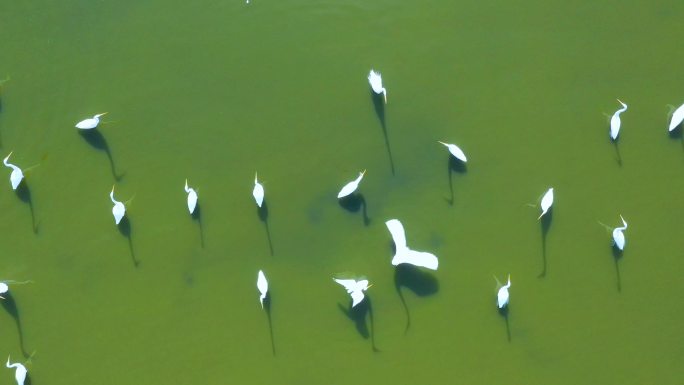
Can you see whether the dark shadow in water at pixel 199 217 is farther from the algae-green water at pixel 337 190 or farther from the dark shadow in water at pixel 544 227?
the dark shadow in water at pixel 544 227

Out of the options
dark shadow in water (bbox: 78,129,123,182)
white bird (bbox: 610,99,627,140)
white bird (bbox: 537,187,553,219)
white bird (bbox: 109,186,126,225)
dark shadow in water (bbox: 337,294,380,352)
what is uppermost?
white bird (bbox: 610,99,627,140)

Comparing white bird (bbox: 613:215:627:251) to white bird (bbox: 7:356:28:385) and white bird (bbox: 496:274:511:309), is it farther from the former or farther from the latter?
white bird (bbox: 7:356:28:385)

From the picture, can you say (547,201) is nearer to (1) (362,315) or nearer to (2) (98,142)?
(1) (362,315)

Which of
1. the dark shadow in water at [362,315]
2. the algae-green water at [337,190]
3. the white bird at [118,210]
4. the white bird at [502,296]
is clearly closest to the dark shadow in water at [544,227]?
the algae-green water at [337,190]

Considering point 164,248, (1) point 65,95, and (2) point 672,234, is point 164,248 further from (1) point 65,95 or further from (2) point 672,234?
(2) point 672,234

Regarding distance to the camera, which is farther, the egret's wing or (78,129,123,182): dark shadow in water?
(78,129,123,182): dark shadow in water

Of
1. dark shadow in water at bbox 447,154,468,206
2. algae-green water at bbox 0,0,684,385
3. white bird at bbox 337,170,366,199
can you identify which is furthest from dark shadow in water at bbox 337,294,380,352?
dark shadow in water at bbox 447,154,468,206
